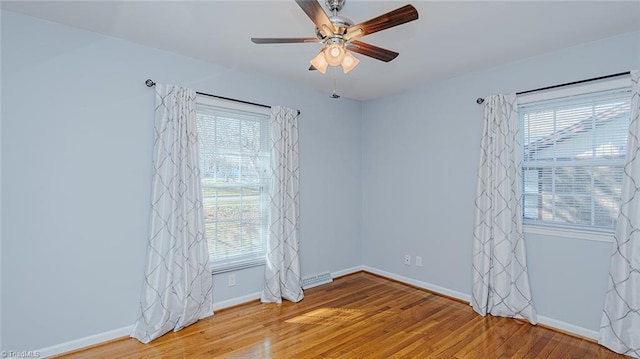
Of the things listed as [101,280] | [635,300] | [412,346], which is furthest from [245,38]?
[635,300]

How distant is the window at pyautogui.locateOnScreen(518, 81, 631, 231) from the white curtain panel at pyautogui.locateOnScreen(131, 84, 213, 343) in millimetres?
3232

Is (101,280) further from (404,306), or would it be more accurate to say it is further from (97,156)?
(404,306)

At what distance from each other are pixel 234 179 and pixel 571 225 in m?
3.28

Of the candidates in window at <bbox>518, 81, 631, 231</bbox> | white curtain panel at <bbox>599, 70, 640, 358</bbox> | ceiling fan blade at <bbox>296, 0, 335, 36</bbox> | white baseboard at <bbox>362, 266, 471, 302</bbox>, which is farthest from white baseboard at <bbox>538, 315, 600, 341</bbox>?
ceiling fan blade at <bbox>296, 0, 335, 36</bbox>

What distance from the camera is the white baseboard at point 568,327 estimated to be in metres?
2.70

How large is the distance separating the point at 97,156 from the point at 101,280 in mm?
Answer: 1018

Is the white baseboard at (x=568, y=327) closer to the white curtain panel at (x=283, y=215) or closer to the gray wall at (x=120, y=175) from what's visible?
the gray wall at (x=120, y=175)

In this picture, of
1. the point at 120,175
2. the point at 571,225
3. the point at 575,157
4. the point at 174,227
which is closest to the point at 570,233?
the point at 571,225

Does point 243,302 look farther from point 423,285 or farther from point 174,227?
point 423,285

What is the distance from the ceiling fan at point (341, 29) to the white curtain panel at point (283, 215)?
1.61 metres

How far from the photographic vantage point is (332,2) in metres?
1.97

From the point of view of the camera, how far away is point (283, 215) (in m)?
3.60

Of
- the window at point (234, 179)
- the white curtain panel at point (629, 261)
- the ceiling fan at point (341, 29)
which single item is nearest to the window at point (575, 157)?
the white curtain panel at point (629, 261)

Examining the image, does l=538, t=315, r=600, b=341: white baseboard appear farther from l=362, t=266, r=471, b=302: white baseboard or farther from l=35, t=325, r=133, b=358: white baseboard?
l=35, t=325, r=133, b=358: white baseboard
